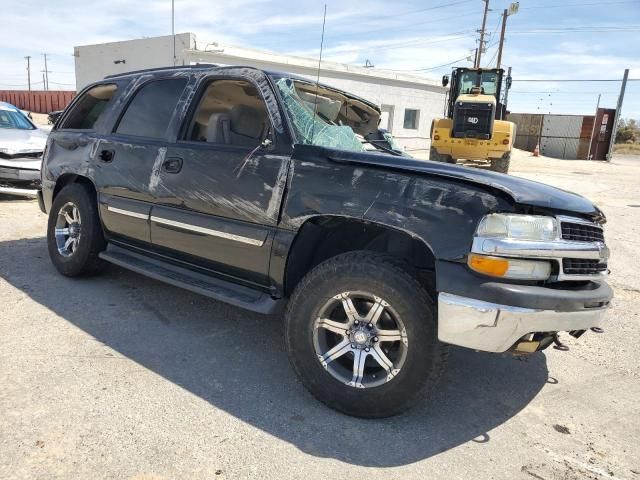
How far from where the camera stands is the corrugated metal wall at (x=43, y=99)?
1692 inches

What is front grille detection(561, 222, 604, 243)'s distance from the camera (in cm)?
268

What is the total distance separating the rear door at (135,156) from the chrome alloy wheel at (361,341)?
183cm

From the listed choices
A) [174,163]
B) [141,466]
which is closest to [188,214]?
[174,163]

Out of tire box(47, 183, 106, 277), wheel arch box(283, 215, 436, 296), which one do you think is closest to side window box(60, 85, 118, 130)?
tire box(47, 183, 106, 277)

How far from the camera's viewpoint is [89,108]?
501 centimetres

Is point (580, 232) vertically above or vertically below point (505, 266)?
above

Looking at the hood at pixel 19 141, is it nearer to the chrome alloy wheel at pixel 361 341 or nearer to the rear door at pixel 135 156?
the rear door at pixel 135 156

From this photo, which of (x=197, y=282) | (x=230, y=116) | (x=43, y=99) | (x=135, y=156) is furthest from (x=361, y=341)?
(x=43, y=99)

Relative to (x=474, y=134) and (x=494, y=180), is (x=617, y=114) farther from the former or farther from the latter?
(x=494, y=180)

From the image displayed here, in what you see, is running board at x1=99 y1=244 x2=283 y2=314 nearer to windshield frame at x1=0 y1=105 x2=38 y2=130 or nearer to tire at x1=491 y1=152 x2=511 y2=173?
windshield frame at x1=0 y1=105 x2=38 y2=130

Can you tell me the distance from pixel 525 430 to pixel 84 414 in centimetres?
239

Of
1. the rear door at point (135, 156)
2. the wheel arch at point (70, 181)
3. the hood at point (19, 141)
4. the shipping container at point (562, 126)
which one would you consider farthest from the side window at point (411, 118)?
the rear door at point (135, 156)

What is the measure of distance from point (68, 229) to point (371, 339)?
135 inches

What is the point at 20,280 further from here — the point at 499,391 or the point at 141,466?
the point at 499,391
